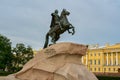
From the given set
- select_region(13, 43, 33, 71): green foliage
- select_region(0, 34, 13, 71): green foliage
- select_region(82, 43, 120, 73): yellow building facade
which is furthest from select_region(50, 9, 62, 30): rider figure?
select_region(82, 43, 120, 73): yellow building facade

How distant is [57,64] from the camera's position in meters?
18.9

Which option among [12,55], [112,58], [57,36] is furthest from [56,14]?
[112,58]

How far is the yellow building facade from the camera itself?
106750 millimetres

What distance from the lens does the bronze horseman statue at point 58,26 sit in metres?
20.4

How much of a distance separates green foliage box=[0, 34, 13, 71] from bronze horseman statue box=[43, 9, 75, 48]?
40697 millimetres

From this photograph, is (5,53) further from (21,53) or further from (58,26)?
(58,26)

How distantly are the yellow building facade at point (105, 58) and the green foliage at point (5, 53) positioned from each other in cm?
4840

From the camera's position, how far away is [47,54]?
63.6ft

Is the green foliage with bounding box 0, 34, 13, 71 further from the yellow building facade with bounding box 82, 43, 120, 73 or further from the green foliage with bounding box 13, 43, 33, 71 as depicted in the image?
the yellow building facade with bounding box 82, 43, 120, 73

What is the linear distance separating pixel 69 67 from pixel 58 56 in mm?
1068

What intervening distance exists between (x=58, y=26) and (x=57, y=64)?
287 cm

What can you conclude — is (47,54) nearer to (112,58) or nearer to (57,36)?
(57,36)

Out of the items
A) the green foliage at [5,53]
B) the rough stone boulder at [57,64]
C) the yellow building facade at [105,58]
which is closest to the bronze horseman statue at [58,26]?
the rough stone boulder at [57,64]

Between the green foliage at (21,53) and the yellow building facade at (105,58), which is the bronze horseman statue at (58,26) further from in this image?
the yellow building facade at (105,58)
